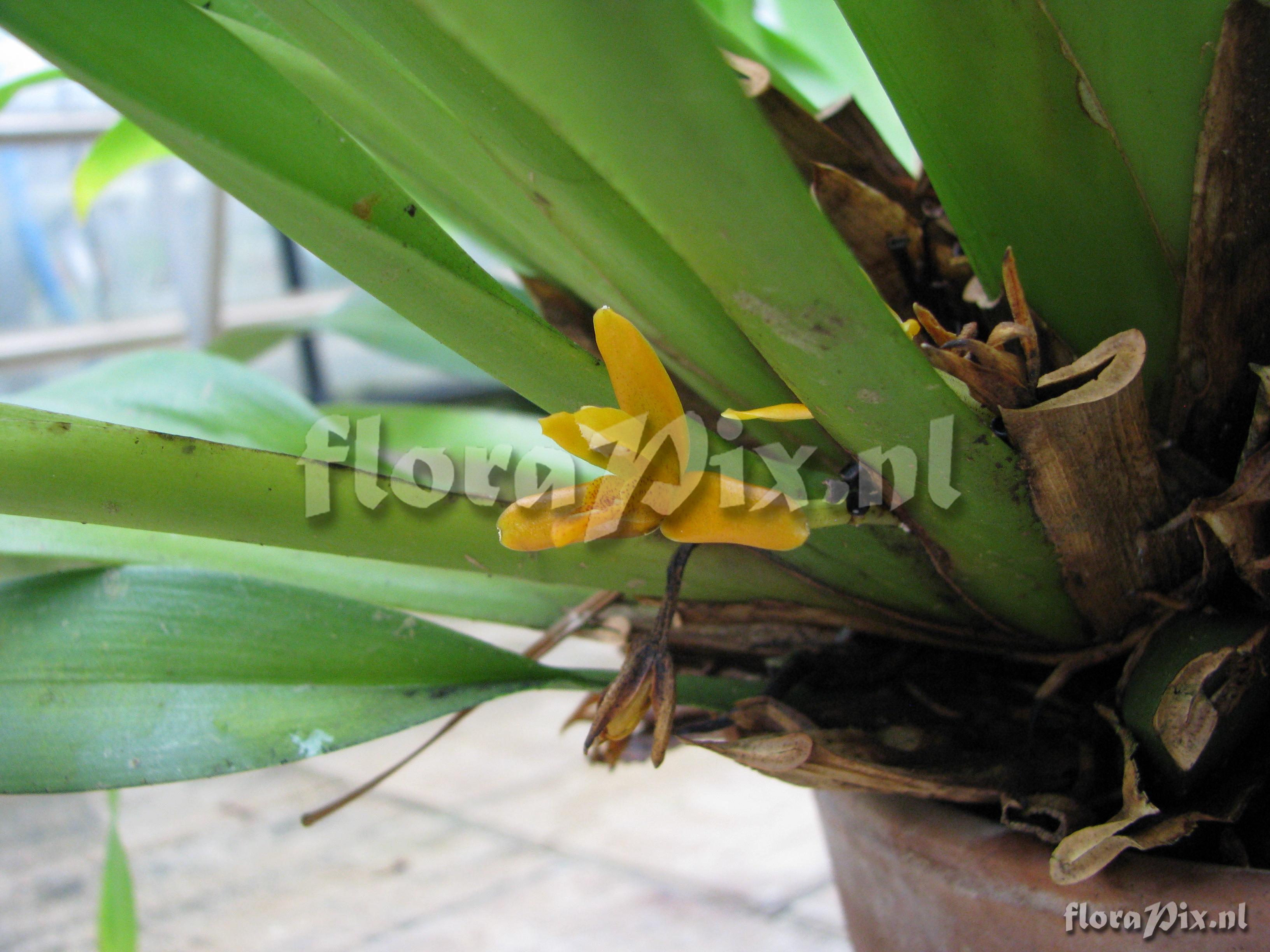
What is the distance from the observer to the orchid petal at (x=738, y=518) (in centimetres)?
17

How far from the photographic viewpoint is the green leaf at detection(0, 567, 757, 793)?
0.24 m

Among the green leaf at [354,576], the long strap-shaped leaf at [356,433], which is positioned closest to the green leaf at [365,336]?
the long strap-shaped leaf at [356,433]

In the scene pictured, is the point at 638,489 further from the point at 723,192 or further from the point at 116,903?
the point at 116,903

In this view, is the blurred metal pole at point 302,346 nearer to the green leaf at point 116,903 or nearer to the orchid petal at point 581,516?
the green leaf at point 116,903

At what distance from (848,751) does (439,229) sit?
6.3 inches

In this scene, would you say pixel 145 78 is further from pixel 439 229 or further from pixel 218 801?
pixel 218 801

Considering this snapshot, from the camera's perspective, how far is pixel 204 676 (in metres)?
0.26

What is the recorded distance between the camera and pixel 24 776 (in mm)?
233

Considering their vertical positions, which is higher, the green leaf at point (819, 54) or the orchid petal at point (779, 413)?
the green leaf at point (819, 54)

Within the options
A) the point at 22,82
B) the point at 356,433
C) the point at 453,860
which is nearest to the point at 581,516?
the point at 356,433

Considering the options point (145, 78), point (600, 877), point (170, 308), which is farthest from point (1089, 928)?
point (170, 308)

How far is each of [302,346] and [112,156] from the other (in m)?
1.34

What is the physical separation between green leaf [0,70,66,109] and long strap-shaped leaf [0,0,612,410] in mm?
168

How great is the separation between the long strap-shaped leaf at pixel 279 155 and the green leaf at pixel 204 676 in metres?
0.10
